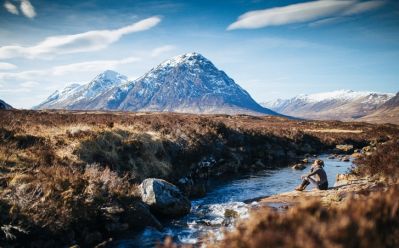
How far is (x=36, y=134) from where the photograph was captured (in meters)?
18.8

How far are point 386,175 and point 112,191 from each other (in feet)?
40.9

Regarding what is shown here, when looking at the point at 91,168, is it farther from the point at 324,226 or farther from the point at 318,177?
the point at 324,226

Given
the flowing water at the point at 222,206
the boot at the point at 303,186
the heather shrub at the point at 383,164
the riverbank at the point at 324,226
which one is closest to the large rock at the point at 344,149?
the flowing water at the point at 222,206

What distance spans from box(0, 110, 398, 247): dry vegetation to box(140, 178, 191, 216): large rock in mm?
667

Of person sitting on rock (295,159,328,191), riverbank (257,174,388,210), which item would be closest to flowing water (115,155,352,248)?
riverbank (257,174,388,210)

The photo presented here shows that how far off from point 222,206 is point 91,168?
6.57 meters

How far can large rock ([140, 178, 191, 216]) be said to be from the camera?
1463 centimetres

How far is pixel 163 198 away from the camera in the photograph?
1484 centimetres

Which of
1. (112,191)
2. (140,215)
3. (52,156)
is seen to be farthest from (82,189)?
(52,156)

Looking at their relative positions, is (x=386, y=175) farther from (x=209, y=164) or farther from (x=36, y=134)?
(x=36, y=134)

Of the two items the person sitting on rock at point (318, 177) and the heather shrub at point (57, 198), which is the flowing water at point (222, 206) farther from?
the person sitting on rock at point (318, 177)

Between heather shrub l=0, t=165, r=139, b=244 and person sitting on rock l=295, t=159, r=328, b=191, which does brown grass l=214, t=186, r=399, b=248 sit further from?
person sitting on rock l=295, t=159, r=328, b=191

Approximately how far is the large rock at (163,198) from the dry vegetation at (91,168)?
2.19 feet

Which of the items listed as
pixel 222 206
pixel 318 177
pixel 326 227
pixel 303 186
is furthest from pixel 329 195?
pixel 326 227
